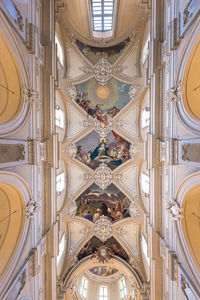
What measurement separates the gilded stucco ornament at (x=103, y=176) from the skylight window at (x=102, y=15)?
30.1 feet

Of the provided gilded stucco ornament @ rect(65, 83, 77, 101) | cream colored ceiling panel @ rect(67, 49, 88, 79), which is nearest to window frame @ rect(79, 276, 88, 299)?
gilded stucco ornament @ rect(65, 83, 77, 101)

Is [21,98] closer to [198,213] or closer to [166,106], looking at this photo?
[166,106]

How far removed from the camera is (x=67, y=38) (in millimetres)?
10375

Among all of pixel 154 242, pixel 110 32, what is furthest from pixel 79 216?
pixel 110 32

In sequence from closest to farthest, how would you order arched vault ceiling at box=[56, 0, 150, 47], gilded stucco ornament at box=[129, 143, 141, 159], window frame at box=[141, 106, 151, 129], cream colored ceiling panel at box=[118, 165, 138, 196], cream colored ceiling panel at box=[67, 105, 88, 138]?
arched vault ceiling at box=[56, 0, 150, 47], window frame at box=[141, 106, 151, 129], gilded stucco ornament at box=[129, 143, 141, 159], cream colored ceiling panel at box=[67, 105, 88, 138], cream colored ceiling panel at box=[118, 165, 138, 196]

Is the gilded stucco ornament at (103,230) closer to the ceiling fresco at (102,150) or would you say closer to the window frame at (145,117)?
the ceiling fresco at (102,150)

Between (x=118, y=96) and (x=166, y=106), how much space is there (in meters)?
5.48

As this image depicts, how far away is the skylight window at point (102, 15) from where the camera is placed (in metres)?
9.34

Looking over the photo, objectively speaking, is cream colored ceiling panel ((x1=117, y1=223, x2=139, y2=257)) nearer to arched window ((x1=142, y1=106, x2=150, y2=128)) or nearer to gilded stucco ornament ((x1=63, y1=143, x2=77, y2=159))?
gilded stucco ornament ((x1=63, y1=143, x2=77, y2=159))

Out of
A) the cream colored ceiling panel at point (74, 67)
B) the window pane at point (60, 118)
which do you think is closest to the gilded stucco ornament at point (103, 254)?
the window pane at point (60, 118)

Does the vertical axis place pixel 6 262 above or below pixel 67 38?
below

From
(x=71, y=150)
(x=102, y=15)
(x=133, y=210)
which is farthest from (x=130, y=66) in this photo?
(x=133, y=210)

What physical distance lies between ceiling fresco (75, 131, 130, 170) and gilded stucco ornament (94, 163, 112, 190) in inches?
13.1

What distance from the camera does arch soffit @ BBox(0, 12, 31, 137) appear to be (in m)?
4.88
